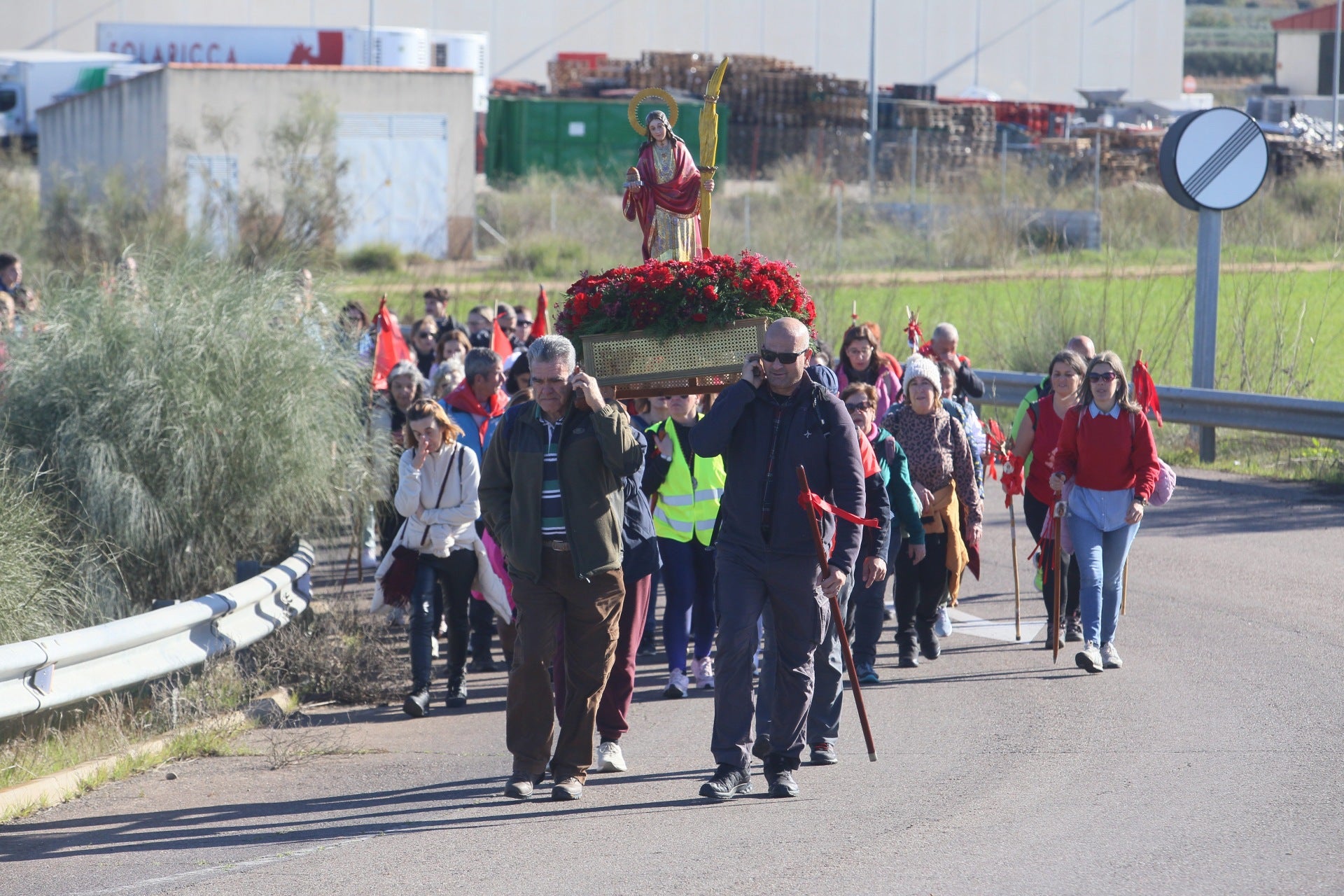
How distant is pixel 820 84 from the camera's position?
4825cm

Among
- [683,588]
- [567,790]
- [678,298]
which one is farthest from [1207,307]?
[567,790]

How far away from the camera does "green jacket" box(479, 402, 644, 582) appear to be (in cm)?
687

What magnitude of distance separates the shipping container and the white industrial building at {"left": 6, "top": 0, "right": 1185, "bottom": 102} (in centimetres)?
1299

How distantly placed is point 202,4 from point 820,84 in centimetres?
2039

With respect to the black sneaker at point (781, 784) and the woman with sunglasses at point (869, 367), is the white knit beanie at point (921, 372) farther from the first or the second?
the black sneaker at point (781, 784)

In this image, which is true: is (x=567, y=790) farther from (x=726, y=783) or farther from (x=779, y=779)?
(x=779, y=779)

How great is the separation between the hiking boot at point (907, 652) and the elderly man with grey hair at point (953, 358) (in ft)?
8.74

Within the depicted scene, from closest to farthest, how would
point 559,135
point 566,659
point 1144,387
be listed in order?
point 566,659
point 1144,387
point 559,135

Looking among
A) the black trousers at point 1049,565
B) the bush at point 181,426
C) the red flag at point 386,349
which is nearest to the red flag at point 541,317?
the red flag at point 386,349

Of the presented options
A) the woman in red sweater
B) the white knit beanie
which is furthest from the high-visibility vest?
the woman in red sweater

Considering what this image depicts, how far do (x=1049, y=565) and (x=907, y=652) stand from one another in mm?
1105

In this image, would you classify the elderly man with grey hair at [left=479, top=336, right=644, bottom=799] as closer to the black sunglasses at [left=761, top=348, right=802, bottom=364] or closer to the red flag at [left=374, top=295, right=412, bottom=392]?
the black sunglasses at [left=761, top=348, right=802, bottom=364]

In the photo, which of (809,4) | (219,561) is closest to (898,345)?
(219,561)

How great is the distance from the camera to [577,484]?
6.91 m
